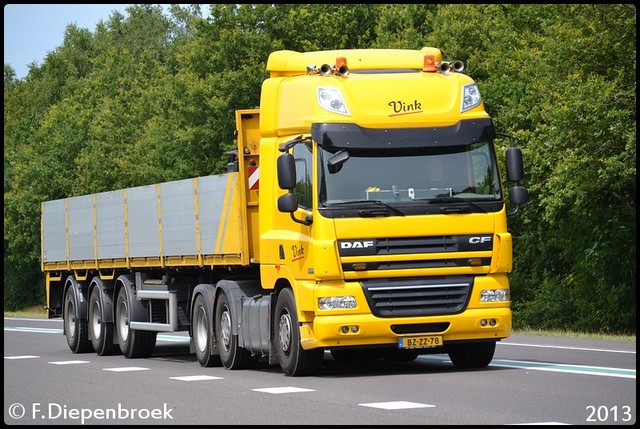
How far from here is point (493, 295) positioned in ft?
56.2

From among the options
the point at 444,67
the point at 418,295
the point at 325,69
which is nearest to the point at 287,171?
the point at 325,69

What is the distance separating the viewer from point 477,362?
18.1 metres

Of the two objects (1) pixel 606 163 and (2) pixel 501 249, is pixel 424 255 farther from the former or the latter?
(1) pixel 606 163

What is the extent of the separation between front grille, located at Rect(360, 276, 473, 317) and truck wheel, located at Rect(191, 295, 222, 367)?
418 cm

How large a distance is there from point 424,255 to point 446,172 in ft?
3.38

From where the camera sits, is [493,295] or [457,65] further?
[457,65]

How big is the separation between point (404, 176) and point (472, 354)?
2.70 metres

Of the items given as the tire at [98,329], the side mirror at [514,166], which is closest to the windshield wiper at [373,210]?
the side mirror at [514,166]

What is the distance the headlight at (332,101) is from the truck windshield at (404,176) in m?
0.52

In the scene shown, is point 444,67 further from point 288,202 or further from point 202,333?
point 202,333

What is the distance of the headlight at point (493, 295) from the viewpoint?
17.1 metres

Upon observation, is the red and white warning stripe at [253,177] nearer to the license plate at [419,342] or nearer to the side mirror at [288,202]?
the side mirror at [288,202]

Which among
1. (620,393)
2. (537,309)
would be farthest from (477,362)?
Result: (537,309)

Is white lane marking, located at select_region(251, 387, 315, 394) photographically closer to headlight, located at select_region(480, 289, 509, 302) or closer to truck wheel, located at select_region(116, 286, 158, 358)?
headlight, located at select_region(480, 289, 509, 302)
